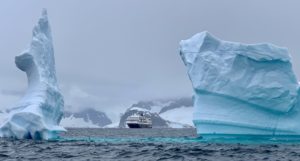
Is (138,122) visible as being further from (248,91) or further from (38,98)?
(248,91)

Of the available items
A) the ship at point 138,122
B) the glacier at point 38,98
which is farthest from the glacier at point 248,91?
the ship at point 138,122

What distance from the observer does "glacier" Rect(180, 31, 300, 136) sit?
33.2m

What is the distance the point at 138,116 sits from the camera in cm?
12375

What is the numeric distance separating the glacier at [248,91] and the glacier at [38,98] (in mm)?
9009

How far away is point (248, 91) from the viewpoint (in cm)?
3331

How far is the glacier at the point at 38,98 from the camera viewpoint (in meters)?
34.1

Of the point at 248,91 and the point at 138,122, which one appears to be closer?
the point at 248,91

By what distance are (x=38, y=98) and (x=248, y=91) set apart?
1208 cm

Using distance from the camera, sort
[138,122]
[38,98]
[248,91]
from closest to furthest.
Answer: [248,91] → [38,98] → [138,122]

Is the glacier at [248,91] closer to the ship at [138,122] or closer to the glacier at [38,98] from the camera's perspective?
the glacier at [38,98]

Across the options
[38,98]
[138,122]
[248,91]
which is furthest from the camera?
[138,122]

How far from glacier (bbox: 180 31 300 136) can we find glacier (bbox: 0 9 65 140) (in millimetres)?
9009

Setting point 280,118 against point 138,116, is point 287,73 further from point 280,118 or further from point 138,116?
point 138,116

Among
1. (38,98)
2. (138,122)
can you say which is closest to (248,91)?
(38,98)
